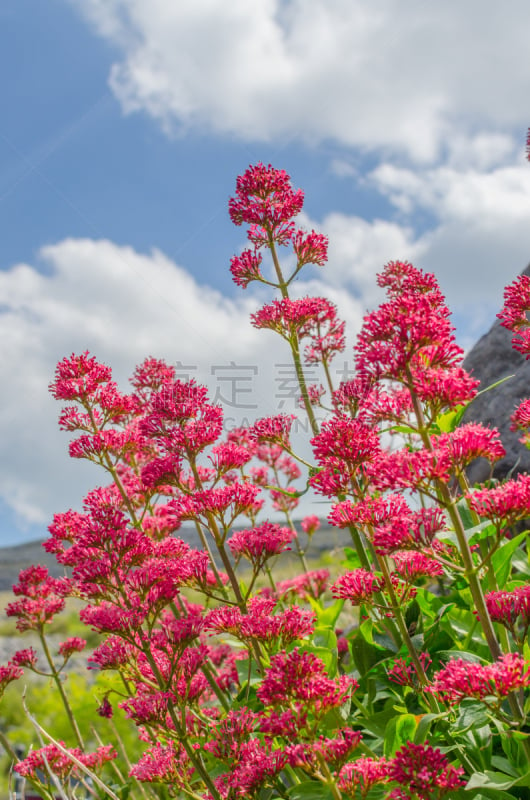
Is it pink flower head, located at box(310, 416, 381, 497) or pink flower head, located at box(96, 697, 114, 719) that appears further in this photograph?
pink flower head, located at box(96, 697, 114, 719)

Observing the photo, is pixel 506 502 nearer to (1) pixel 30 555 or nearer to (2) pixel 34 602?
(2) pixel 34 602

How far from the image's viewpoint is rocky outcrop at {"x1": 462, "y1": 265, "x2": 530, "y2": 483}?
7.30 metres

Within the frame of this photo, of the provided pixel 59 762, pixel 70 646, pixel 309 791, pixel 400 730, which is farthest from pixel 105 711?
pixel 400 730

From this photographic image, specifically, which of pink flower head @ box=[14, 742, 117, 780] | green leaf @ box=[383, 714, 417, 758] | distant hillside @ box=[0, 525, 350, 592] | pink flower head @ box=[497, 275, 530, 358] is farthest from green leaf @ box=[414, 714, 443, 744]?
distant hillside @ box=[0, 525, 350, 592]

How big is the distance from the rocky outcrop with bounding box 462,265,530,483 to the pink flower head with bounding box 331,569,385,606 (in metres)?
4.28

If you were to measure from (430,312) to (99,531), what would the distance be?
208 cm

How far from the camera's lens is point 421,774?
211 cm

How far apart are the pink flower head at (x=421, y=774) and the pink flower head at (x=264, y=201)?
3388mm

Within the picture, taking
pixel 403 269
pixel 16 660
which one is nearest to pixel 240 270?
pixel 403 269

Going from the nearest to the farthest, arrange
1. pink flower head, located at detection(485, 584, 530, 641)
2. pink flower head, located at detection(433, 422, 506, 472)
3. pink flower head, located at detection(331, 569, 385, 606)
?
pink flower head, located at detection(433, 422, 506, 472)
pink flower head, located at detection(485, 584, 530, 641)
pink flower head, located at detection(331, 569, 385, 606)

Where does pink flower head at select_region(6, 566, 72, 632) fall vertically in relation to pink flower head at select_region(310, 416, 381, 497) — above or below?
below

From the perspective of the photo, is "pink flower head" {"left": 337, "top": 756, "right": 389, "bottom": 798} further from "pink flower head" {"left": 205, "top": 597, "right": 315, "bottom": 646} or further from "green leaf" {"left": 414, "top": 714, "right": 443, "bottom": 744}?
"pink flower head" {"left": 205, "top": 597, "right": 315, "bottom": 646}

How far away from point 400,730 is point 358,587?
0.61 meters

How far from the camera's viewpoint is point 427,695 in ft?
9.91
